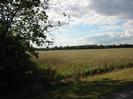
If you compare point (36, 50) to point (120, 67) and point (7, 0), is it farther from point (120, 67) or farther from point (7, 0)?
point (120, 67)

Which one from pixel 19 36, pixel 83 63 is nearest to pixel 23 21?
pixel 19 36

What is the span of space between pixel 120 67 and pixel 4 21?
14.7 metres

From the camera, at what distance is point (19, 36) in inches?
733

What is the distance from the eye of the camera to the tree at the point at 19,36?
54.9ft

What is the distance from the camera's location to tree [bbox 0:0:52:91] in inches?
659

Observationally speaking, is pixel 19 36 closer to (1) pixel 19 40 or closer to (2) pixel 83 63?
(1) pixel 19 40

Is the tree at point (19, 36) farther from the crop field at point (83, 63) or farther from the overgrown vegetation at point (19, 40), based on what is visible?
the crop field at point (83, 63)

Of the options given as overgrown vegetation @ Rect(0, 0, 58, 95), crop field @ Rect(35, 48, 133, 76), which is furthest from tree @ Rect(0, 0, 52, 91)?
crop field @ Rect(35, 48, 133, 76)

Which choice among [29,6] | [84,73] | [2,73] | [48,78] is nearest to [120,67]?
[84,73]

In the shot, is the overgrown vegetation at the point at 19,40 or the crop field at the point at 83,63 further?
the crop field at the point at 83,63

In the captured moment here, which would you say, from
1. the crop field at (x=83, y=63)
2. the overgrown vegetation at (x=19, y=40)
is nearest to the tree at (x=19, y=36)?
the overgrown vegetation at (x=19, y=40)

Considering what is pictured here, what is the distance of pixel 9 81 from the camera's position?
55.2ft

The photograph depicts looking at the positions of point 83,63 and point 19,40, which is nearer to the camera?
point 19,40

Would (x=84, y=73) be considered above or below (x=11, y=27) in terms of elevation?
below
